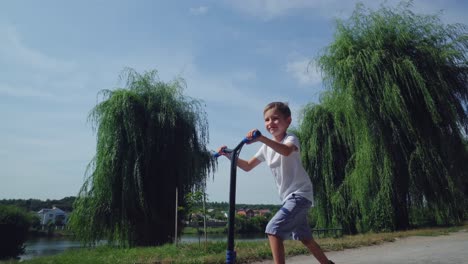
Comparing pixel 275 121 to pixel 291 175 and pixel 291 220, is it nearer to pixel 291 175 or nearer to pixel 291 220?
pixel 291 175

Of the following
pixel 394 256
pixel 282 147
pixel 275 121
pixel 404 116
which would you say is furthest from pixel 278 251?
pixel 404 116

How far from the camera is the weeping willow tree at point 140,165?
1305 centimetres

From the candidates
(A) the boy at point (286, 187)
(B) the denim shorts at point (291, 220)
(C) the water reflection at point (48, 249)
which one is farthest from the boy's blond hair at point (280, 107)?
(C) the water reflection at point (48, 249)

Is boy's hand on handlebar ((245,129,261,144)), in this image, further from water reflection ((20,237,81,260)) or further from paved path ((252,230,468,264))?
water reflection ((20,237,81,260))

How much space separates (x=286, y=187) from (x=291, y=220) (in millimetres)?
314

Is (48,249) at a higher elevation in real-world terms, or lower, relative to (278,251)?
lower

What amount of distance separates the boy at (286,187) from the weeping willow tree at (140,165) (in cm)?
1034

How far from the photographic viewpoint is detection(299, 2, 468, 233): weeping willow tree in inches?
462

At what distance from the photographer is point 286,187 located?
3.41 m

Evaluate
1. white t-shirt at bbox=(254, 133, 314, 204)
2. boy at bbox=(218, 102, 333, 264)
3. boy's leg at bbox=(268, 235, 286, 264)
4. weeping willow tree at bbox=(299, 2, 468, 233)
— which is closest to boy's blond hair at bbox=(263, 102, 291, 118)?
boy at bbox=(218, 102, 333, 264)

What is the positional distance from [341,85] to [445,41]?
3628 mm

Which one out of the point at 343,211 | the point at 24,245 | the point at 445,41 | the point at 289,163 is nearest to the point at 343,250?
the point at 289,163

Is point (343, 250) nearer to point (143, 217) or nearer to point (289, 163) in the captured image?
point (289, 163)

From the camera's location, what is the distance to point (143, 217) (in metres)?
13.6
